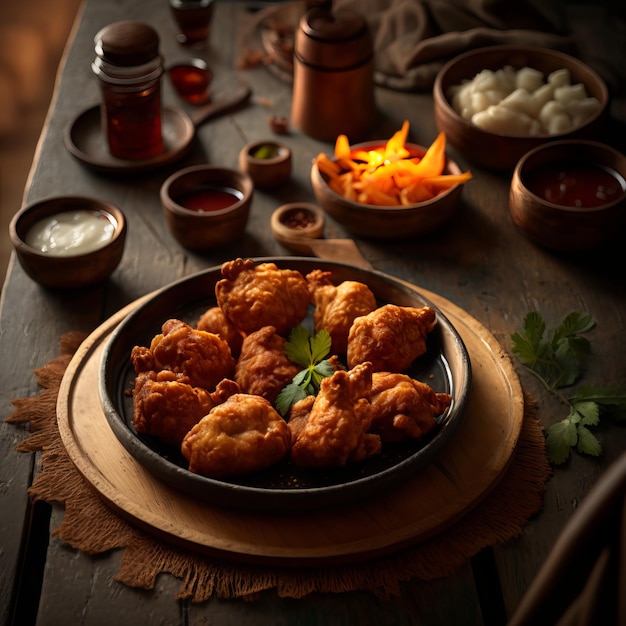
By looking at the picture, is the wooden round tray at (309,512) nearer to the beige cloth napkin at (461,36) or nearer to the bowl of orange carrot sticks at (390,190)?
the bowl of orange carrot sticks at (390,190)

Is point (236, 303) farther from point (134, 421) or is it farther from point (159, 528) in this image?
point (159, 528)

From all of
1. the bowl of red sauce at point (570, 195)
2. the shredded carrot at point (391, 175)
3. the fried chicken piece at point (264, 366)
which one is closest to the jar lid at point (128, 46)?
the shredded carrot at point (391, 175)

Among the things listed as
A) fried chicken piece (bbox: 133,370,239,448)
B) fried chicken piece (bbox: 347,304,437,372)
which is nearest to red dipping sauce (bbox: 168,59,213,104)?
fried chicken piece (bbox: 347,304,437,372)

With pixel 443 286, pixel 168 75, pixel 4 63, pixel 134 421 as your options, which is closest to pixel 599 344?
pixel 443 286

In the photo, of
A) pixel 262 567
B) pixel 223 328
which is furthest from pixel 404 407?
pixel 223 328

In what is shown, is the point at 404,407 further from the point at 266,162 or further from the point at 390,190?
the point at 266,162

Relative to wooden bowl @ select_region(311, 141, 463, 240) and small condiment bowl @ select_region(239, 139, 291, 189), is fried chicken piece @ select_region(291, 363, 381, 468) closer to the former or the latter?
wooden bowl @ select_region(311, 141, 463, 240)
